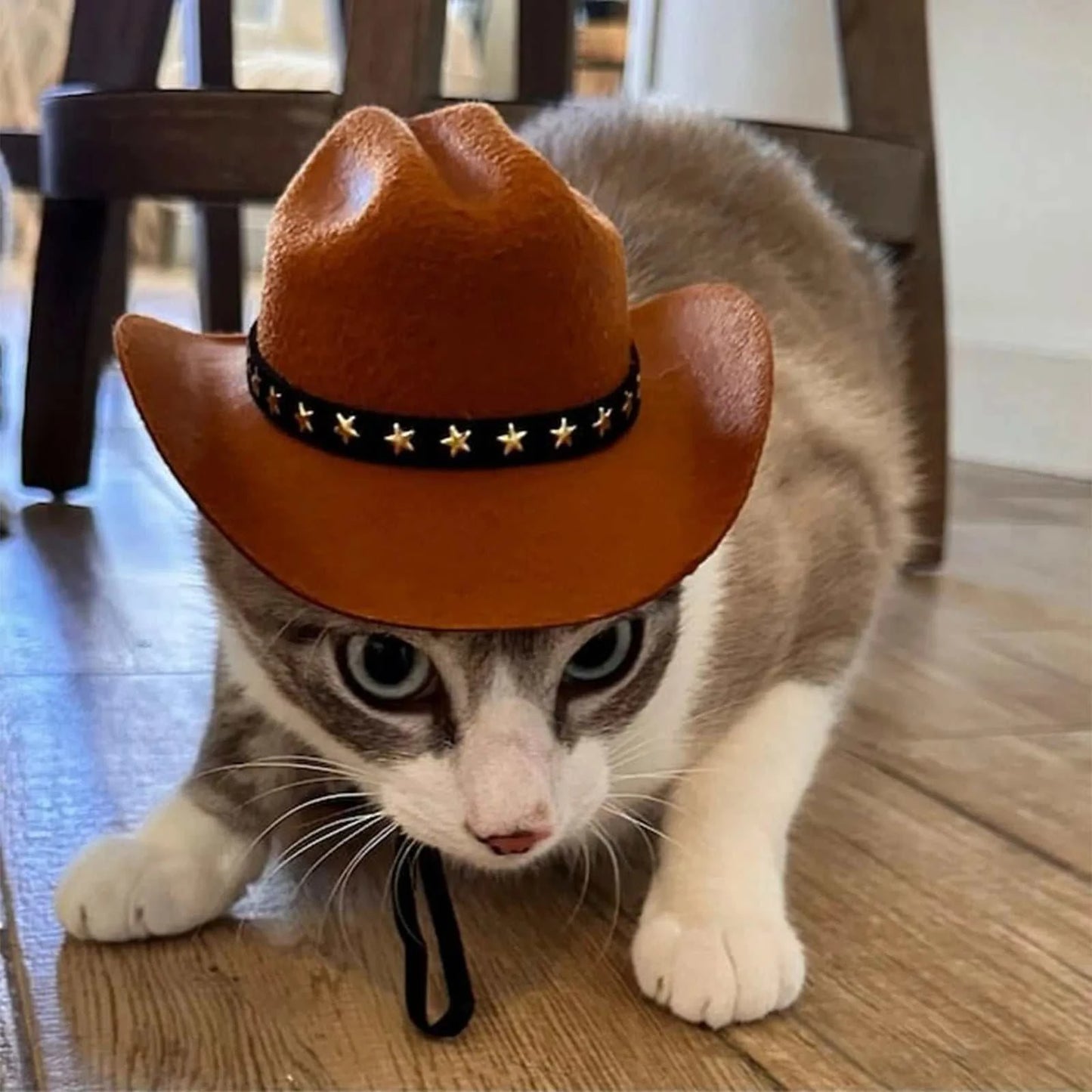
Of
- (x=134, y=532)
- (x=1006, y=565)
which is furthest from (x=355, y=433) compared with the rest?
(x=1006, y=565)

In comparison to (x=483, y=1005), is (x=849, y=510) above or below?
above

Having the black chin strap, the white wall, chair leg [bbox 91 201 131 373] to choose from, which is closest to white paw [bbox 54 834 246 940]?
the black chin strap

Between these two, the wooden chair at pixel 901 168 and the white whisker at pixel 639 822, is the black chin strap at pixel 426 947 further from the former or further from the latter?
the wooden chair at pixel 901 168

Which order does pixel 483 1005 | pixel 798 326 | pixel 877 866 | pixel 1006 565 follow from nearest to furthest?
pixel 483 1005, pixel 877 866, pixel 798 326, pixel 1006 565

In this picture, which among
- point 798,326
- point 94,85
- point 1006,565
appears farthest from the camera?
point 1006,565

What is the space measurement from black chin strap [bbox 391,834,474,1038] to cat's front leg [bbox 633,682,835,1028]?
93 millimetres

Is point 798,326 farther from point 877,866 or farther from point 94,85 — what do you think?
point 94,85

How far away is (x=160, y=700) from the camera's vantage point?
114cm

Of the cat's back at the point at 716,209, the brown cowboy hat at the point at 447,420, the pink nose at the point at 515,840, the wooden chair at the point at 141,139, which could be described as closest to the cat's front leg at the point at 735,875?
the pink nose at the point at 515,840

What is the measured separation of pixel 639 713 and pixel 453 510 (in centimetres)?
24

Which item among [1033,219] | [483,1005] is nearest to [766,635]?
[483,1005]

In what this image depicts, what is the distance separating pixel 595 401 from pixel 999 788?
566 mm

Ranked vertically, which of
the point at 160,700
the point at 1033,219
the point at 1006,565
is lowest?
the point at 1006,565

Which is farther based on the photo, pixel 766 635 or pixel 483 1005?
pixel 766 635
